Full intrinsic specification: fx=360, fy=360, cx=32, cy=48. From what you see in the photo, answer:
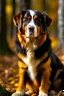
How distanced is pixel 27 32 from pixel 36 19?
324 mm

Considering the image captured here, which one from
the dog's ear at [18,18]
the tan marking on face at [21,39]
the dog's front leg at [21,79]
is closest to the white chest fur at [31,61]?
the dog's front leg at [21,79]

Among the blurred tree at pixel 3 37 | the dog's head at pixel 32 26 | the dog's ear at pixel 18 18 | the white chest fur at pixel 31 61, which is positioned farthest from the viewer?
the blurred tree at pixel 3 37

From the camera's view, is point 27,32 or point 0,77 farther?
point 0,77

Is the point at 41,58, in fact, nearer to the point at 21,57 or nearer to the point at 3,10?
the point at 21,57

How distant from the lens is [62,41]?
15.3 meters

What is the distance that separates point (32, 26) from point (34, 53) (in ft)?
2.25

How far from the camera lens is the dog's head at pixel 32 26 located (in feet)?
23.1

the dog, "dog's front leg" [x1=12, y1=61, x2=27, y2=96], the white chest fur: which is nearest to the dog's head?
the dog

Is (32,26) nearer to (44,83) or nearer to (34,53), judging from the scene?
(34,53)

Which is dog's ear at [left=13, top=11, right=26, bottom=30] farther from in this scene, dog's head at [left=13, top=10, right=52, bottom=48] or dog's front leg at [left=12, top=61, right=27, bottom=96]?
dog's front leg at [left=12, top=61, right=27, bottom=96]

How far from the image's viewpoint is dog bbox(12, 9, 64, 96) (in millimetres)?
7109

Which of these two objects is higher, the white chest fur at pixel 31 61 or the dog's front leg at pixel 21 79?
the white chest fur at pixel 31 61

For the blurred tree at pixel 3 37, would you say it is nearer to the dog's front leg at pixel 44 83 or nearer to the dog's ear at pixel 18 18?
the dog's front leg at pixel 44 83

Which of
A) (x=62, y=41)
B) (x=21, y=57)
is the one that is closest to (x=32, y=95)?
(x=21, y=57)
